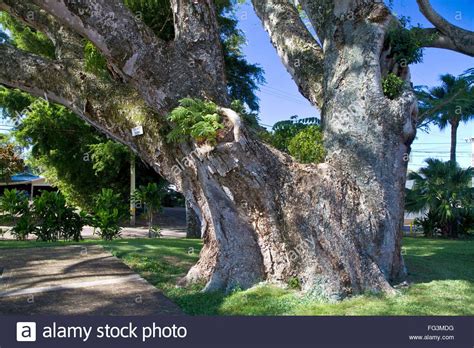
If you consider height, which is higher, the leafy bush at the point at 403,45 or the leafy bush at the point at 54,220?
the leafy bush at the point at 403,45

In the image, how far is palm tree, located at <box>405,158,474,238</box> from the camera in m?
15.4

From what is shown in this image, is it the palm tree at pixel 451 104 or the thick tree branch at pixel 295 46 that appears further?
the palm tree at pixel 451 104

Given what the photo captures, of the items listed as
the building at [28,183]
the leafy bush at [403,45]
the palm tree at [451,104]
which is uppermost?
the palm tree at [451,104]

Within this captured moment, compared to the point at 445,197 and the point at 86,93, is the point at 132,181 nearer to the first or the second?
the point at 445,197

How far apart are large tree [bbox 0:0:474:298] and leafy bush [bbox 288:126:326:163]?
0.13m

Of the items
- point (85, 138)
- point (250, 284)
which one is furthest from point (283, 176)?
point (85, 138)

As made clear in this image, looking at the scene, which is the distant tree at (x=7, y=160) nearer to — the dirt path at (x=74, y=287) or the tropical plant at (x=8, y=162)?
the tropical plant at (x=8, y=162)

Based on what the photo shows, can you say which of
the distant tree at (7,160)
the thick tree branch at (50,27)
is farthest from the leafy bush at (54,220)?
the distant tree at (7,160)

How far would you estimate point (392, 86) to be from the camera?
249 inches

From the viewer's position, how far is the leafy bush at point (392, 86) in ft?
20.7

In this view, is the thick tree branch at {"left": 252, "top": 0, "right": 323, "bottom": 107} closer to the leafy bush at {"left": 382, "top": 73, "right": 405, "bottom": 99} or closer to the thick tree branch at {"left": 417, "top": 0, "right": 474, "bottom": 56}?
the leafy bush at {"left": 382, "top": 73, "right": 405, "bottom": 99}

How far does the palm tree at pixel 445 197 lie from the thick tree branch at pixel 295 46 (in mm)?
10071

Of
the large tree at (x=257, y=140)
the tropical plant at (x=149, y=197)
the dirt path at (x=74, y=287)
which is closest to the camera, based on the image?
the dirt path at (x=74, y=287)

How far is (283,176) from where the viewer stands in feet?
18.6
